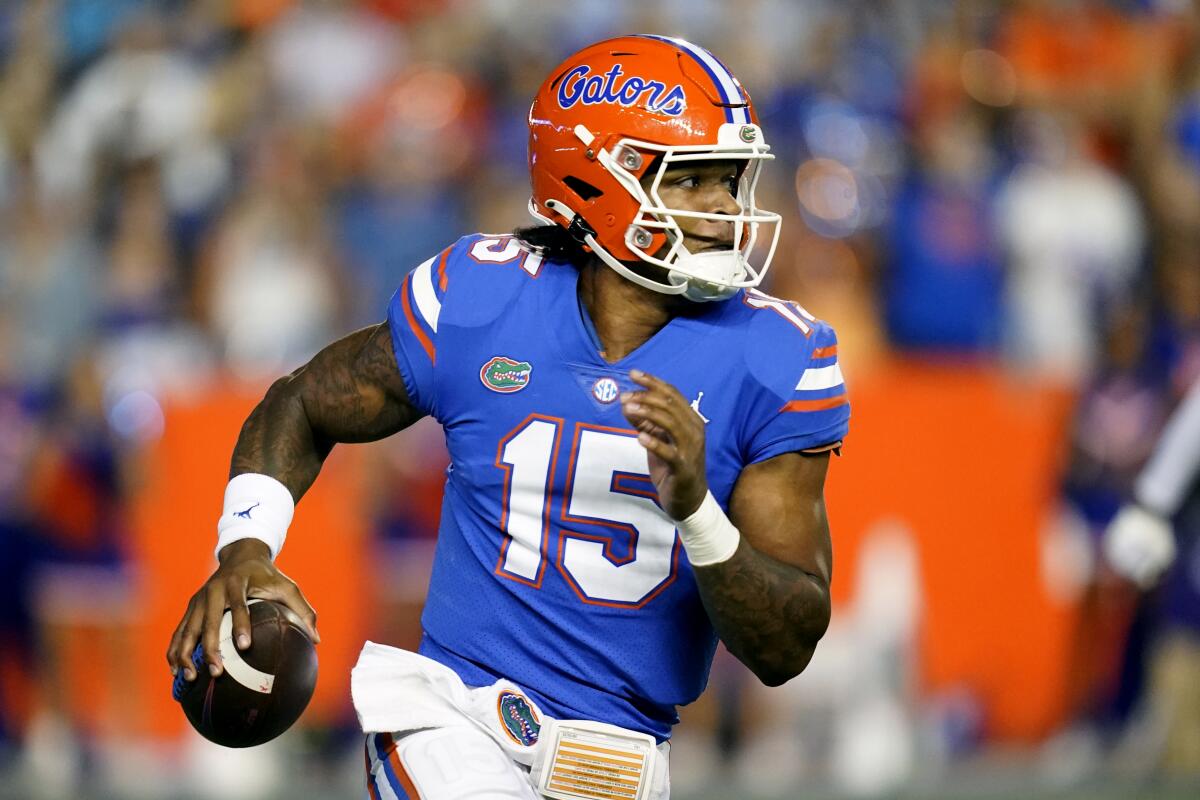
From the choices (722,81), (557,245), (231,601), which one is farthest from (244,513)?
(722,81)

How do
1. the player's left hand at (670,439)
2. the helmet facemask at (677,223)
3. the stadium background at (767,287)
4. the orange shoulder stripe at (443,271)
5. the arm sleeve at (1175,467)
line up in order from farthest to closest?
the stadium background at (767,287) → the arm sleeve at (1175,467) → the orange shoulder stripe at (443,271) → the helmet facemask at (677,223) → the player's left hand at (670,439)

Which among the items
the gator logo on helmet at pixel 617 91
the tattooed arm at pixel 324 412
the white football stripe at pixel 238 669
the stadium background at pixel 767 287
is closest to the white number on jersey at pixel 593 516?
the tattooed arm at pixel 324 412

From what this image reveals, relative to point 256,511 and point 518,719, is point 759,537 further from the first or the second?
point 256,511

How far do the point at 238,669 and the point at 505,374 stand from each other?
0.72m

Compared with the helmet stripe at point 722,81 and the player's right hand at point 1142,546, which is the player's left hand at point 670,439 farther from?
the player's right hand at point 1142,546

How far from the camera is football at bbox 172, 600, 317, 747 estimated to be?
110 inches

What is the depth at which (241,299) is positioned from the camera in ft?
23.0

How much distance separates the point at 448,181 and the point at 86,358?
1767 millimetres

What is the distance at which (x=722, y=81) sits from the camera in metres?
3.22

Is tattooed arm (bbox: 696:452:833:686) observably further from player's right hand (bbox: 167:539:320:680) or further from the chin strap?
player's right hand (bbox: 167:539:320:680)

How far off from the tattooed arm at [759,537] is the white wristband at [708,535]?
1cm

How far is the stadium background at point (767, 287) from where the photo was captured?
246 inches

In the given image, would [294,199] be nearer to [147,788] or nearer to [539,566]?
[147,788]

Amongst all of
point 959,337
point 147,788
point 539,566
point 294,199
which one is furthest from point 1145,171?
point 539,566
